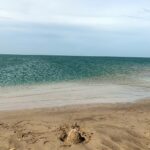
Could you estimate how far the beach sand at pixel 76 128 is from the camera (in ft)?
30.8

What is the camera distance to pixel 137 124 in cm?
1208

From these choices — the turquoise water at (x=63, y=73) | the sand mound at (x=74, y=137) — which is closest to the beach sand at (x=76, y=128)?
the sand mound at (x=74, y=137)

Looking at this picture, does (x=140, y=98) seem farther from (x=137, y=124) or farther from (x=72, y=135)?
(x=72, y=135)

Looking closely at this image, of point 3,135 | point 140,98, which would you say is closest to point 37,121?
point 3,135

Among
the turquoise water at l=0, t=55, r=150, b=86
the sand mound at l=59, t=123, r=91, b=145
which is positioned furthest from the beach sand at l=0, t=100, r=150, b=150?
the turquoise water at l=0, t=55, r=150, b=86

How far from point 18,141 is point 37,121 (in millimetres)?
2845

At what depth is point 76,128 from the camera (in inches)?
424

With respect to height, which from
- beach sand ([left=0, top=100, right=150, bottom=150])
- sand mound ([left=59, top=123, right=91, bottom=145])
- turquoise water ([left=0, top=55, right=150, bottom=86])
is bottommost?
turquoise water ([left=0, top=55, right=150, bottom=86])

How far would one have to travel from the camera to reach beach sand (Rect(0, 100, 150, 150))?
9.40m

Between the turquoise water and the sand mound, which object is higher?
the sand mound

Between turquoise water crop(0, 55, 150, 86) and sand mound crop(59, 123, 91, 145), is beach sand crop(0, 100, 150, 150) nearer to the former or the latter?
sand mound crop(59, 123, 91, 145)

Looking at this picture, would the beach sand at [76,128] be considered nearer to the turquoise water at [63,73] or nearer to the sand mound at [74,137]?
the sand mound at [74,137]

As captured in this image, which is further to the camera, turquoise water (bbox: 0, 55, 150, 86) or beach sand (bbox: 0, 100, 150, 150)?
turquoise water (bbox: 0, 55, 150, 86)

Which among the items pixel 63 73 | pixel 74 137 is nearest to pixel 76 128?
pixel 74 137
